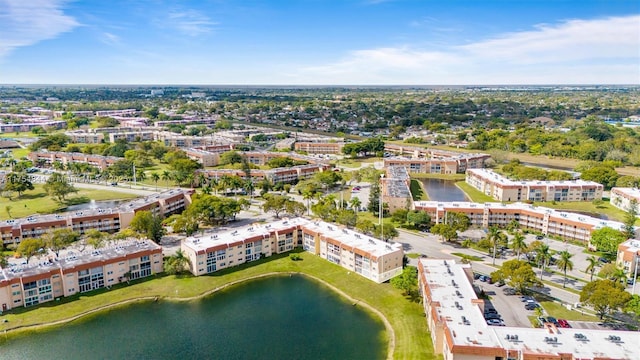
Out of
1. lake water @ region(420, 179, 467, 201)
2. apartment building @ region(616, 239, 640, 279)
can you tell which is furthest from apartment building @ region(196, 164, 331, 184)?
apartment building @ region(616, 239, 640, 279)

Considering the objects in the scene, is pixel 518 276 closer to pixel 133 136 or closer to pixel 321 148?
pixel 321 148

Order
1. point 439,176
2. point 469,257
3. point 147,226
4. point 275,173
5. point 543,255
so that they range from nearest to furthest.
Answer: point 543,255 < point 469,257 < point 147,226 < point 275,173 < point 439,176

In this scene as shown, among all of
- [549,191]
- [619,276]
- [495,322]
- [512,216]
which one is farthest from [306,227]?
[549,191]

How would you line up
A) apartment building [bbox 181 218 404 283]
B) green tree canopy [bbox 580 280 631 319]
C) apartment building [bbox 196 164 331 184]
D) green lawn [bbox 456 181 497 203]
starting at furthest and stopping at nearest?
apartment building [bbox 196 164 331 184], green lawn [bbox 456 181 497 203], apartment building [bbox 181 218 404 283], green tree canopy [bbox 580 280 631 319]

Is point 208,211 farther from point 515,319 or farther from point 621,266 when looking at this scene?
point 621,266

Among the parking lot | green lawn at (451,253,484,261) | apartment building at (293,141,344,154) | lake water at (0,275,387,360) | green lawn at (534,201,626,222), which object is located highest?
apartment building at (293,141,344,154)

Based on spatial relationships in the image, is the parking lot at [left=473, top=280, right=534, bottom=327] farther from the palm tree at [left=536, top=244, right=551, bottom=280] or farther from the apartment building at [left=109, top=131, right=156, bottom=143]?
the apartment building at [left=109, top=131, right=156, bottom=143]

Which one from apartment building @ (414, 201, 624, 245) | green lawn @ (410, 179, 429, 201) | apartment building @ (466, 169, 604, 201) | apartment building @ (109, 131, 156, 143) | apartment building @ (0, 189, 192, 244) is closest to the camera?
apartment building @ (0, 189, 192, 244)
